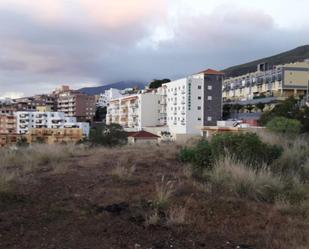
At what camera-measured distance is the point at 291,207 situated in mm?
5457

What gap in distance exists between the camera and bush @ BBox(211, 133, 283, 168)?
8.36 metres

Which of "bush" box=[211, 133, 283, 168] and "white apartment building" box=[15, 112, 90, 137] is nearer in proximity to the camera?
"bush" box=[211, 133, 283, 168]

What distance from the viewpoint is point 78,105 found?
435ft

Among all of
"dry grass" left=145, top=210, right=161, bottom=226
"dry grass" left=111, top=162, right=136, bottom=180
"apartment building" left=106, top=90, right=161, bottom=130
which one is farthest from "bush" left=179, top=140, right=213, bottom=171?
"apartment building" left=106, top=90, right=161, bottom=130

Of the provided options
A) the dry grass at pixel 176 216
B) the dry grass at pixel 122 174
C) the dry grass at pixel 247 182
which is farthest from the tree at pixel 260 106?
the dry grass at pixel 176 216

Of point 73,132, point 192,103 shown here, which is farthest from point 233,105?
point 73,132

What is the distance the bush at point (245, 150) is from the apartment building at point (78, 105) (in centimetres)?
12379

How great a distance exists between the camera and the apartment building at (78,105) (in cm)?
13275

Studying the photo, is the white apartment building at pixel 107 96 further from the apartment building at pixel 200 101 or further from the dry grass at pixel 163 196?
the dry grass at pixel 163 196

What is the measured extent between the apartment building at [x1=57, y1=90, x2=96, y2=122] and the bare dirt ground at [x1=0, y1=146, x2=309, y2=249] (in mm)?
125786

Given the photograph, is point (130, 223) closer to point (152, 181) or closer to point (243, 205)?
point (243, 205)

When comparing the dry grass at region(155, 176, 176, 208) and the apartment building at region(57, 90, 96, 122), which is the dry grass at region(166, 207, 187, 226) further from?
the apartment building at region(57, 90, 96, 122)

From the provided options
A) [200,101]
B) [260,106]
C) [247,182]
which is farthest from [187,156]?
[260,106]

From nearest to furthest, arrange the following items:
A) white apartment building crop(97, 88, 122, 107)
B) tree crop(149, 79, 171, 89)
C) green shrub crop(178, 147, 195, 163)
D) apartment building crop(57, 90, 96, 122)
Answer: green shrub crop(178, 147, 195, 163) < tree crop(149, 79, 171, 89) < apartment building crop(57, 90, 96, 122) < white apartment building crop(97, 88, 122, 107)
